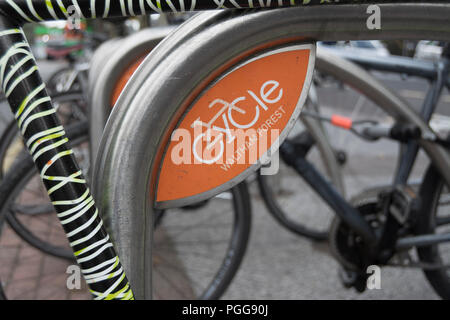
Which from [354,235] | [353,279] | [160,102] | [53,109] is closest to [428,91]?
[354,235]

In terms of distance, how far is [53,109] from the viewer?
2.10ft

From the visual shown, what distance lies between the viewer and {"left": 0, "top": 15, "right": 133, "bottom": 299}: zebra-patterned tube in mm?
598

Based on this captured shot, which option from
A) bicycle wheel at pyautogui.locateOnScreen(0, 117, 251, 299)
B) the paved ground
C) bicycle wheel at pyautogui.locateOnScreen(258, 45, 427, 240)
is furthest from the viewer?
the paved ground

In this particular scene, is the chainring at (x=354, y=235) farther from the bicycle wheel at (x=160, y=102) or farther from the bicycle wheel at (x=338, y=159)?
the bicycle wheel at (x=160, y=102)

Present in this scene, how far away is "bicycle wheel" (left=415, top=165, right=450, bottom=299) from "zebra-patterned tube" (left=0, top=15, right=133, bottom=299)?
1.14 m

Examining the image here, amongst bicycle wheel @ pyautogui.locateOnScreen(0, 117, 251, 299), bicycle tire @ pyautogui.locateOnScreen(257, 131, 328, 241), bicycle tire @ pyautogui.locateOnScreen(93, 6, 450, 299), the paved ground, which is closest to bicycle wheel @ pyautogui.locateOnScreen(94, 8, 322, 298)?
bicycle tire @ pyautogui.locateOnScreen(93, 6, 450, 299)

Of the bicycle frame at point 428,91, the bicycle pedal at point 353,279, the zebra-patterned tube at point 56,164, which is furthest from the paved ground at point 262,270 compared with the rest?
the zebra-patterned tube at point 56,164

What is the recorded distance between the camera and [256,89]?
713 mm

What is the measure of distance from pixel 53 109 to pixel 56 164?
0.09 metres

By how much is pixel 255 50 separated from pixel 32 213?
5.61 feet

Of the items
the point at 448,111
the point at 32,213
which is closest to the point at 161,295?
the point at 32,213

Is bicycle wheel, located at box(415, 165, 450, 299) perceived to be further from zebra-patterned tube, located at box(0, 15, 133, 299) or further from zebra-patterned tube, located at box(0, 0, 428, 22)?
zebra-patterned tube, located at box(0, 15, 133, 299)

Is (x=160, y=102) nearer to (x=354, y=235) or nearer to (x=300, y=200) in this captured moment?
(x=354, y=235)
